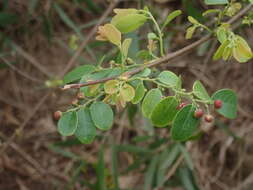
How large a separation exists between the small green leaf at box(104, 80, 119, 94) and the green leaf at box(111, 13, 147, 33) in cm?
14

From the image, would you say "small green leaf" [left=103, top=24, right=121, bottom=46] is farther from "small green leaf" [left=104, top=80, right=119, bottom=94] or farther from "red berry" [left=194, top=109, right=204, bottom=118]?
"red berry" [left=194, top=109, right=204, bottom=118]

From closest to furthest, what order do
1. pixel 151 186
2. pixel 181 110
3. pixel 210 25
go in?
pixel 181 110 → pixel 210 25 → pixel 151 186

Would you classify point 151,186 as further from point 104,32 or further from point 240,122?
point 104,32

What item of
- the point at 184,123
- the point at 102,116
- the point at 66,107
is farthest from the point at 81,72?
the point at 66,107

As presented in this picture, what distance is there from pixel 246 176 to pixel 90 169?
0.75 meters

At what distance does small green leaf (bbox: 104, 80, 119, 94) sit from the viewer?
32.9 inches

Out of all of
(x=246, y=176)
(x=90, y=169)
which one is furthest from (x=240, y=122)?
(x=90, y=169)

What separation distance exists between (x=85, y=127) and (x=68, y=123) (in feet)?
0.12

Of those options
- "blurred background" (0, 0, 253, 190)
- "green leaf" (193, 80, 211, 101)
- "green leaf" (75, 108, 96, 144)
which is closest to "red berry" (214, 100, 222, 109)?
"green leaf" (193, 80, 211, 101)

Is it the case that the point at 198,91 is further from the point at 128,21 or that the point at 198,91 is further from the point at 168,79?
the point at 128,21

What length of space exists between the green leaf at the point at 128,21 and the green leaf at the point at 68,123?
0.20m

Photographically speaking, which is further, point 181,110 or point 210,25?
point 210,25

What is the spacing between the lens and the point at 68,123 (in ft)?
2.94

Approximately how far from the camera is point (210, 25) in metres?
1.73
